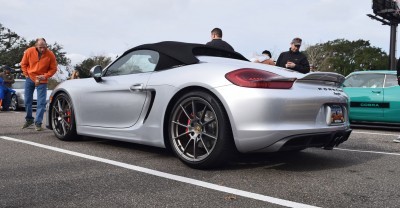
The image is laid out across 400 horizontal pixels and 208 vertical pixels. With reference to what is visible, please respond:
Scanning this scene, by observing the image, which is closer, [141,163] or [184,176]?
[184,176]

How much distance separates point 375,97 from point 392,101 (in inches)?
13.6

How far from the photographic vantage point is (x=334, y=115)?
156 inches

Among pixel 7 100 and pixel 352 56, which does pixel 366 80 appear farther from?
pixel 352 56

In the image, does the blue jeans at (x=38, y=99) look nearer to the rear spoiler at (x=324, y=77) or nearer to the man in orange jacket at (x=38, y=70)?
the man in orange jacket at (x=38, y=70)

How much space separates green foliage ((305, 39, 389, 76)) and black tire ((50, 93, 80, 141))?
62.4 m

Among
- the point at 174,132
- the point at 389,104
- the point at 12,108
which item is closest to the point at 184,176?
the point at 174,132

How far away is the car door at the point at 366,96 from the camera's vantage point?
8.73 meters

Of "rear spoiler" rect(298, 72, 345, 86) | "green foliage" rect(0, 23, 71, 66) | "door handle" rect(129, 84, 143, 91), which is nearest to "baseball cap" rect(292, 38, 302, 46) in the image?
"rear spoiler" rect(298, 72, 345, 86)

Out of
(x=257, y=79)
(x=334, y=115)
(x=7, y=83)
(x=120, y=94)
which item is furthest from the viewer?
(x=7, y=83)

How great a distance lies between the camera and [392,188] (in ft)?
10.9

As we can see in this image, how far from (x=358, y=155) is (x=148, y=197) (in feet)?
9.83

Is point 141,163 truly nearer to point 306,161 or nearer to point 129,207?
point 129,207

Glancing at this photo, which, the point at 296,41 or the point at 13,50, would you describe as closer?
the point at 296,41

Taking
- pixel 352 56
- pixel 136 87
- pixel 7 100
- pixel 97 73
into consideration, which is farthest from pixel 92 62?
pixel 136 87
